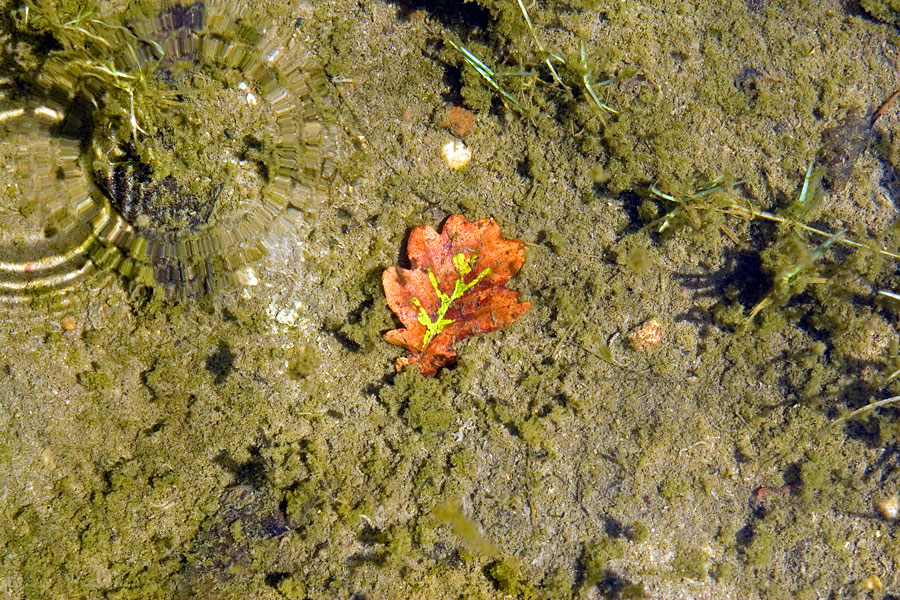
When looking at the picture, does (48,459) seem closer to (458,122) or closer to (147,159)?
(147,159)

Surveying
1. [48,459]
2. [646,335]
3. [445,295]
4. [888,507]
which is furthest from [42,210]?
[888,507]

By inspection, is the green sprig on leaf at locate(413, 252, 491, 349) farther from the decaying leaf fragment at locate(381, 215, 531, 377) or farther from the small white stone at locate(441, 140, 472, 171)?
the small white stone at locate(441, 140, 472, 171)

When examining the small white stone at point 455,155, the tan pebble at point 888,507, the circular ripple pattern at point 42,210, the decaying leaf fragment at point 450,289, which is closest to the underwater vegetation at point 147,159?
the circular ripple pattern at point 42,210

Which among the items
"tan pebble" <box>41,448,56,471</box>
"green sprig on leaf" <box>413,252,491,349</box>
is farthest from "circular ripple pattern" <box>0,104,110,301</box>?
"green sprig on leaf" <box>413,252,491,349</box>

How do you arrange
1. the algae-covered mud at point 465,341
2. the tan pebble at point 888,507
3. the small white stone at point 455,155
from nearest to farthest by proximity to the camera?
the algae-covered mud at point 465,341 < the tan pebble at point 888,507 < the small white stone at point 455,155

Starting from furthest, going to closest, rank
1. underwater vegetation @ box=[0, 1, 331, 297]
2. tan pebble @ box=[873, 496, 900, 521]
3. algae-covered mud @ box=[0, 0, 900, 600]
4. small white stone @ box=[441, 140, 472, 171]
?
small white stone @ box=[441, 140, 472, 171]
tan pebble @ box=[873, 496, 900, 521]
underwater vegetation @ box=[0, 1, 331, 297]
algae-covered mud @ box=[0, 0, 900, 600]

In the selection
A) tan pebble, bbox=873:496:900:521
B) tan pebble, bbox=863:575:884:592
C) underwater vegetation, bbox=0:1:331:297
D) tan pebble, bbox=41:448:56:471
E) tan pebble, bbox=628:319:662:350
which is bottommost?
tan pebble, bbox=863:575:884:592

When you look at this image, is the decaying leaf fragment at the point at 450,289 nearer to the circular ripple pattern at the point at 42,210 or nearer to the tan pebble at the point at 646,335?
the tan pebble at the point at 646,335
